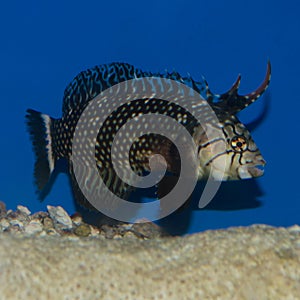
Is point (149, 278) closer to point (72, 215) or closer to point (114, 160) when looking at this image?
point (114, 160)

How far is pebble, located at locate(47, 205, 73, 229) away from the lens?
13.7 ft

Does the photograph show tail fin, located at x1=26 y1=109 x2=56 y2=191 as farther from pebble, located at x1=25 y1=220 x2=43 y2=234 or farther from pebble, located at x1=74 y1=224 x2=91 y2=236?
pebble, located at x1=74 y1=224 x2=91 y2=236

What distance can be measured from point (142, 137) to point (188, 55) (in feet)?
3.55

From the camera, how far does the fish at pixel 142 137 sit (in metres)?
3.19

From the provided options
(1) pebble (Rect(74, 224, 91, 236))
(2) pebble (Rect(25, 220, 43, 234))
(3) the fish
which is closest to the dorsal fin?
(3) the fish

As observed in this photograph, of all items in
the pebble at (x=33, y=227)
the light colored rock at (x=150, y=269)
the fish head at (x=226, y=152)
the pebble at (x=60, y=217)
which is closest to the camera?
the light colored rock at (x=150, y=269)

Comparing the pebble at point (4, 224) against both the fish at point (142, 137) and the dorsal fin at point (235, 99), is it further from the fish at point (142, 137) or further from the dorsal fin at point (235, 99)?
the dorsal fin at point (235, 99)

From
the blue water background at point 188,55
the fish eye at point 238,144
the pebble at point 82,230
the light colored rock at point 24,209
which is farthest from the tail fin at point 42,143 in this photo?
the fish eye at point 238,144

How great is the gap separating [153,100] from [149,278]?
68.6 inches

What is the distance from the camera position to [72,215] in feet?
14.4

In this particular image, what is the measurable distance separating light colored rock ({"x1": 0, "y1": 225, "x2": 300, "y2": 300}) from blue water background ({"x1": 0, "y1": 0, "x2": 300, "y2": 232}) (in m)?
2.05

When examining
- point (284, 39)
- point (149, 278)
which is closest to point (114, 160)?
point (149, 278)

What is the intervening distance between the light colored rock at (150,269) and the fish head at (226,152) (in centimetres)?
102

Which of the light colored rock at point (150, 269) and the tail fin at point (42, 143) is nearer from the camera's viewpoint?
the light colored rock at point (150, 269)
